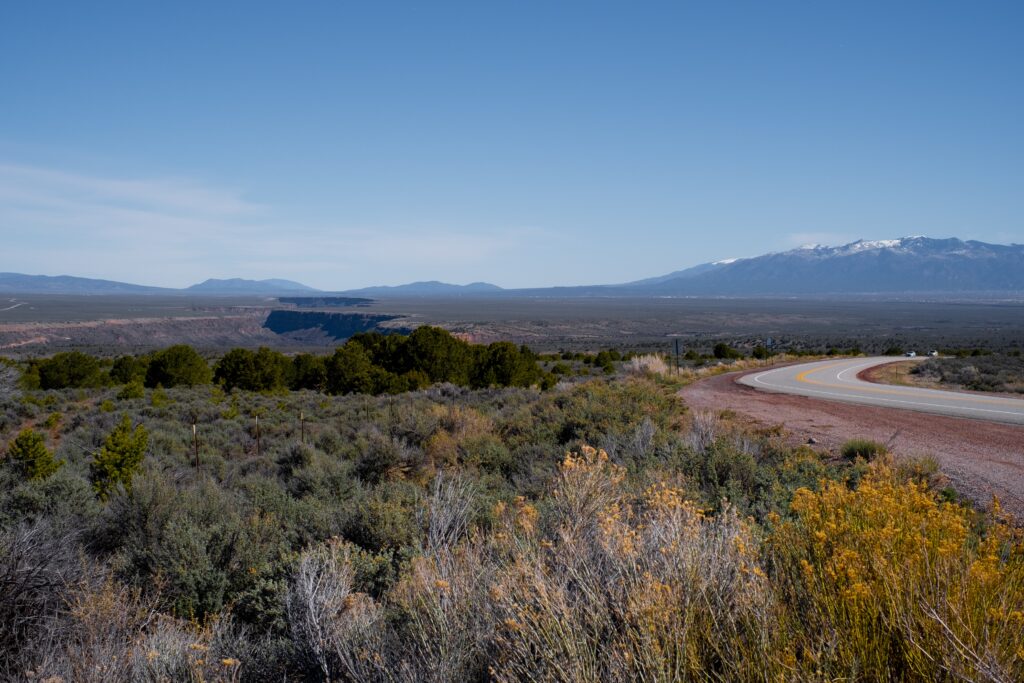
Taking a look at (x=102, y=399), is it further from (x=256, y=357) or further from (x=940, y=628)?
(x=940, y=628)

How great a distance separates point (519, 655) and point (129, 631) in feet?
10.2

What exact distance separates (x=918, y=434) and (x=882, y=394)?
744 centimetres

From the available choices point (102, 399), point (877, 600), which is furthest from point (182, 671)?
point (102, 399)

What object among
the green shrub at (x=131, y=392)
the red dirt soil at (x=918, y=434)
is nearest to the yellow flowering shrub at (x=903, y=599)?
the red dirt soil at (x=918, y=434)

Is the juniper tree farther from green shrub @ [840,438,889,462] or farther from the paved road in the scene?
the paved road

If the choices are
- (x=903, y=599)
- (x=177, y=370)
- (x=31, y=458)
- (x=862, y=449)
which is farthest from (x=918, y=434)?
(x=177, y=370)

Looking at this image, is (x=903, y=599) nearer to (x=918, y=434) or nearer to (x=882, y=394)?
(x=918, y=434)

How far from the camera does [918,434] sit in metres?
11.7

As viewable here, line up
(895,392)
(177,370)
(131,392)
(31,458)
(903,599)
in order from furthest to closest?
(177,370)
(131,392)
(895,392)
(31,458)
(903,599)

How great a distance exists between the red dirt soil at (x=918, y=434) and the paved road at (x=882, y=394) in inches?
38.1

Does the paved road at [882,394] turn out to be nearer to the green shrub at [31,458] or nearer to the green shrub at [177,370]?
the green shrub at [31,458]

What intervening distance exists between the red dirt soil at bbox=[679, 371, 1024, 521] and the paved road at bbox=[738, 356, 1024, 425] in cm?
97

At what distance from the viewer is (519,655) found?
3.24 meters

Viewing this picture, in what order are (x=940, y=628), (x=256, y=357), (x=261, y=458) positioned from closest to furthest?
(x=940, y=628) < (x=261, y=458) < (x=256, y=357)
